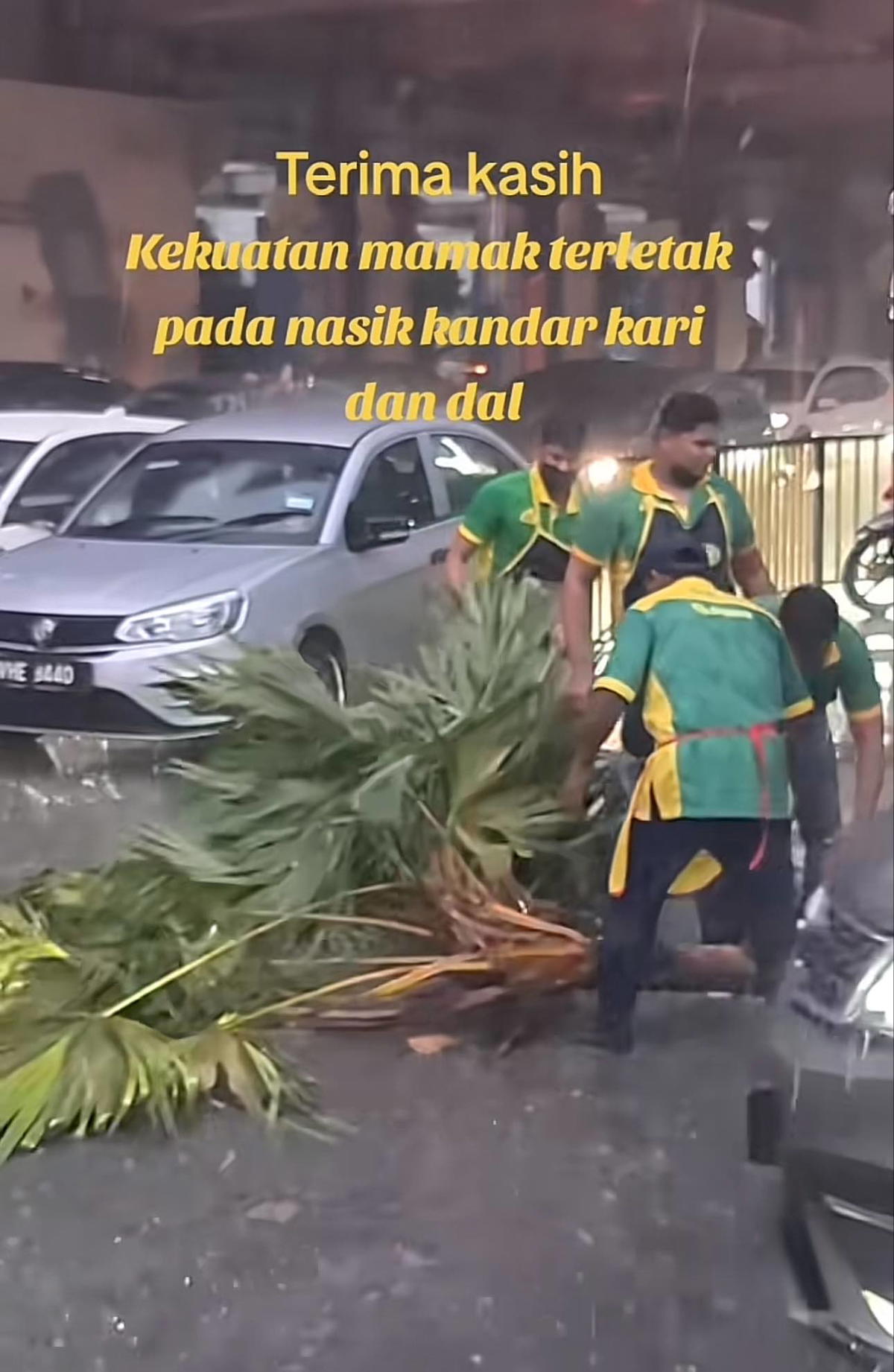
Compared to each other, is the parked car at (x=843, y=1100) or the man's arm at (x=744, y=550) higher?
the man's arm at (x=744, y=550)

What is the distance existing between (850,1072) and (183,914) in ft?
2.83

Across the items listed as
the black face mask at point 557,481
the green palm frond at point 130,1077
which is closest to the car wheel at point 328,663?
the black face mask at point 557,481

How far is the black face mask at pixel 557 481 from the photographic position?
215 centimetres

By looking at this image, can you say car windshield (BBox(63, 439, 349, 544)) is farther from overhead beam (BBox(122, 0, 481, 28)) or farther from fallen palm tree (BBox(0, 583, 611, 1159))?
overhead beam (BBox(122, 0, 481, 28))

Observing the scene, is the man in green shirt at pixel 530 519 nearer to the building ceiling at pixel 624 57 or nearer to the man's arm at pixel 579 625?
the man's arm at pixel 579 625

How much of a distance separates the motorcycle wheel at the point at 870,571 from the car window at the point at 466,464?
43 centimetres

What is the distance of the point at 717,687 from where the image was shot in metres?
2.14

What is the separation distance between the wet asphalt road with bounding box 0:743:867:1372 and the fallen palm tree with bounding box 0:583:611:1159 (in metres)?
0.07

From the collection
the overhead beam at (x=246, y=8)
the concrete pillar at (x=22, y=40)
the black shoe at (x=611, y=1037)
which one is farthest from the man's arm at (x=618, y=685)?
the concrete pillar at (x=22, y=40)

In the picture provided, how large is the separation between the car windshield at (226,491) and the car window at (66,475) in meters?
0.02

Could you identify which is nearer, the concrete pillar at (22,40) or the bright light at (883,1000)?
the bright light at (883,1000)

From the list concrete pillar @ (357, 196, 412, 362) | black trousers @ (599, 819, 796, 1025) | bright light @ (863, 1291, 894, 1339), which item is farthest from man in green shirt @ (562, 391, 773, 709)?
bright light @ (863, 1291, 894, 1339)

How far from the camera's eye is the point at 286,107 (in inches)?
83.9

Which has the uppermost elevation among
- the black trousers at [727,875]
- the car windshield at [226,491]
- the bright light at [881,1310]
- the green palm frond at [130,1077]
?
the car windshield at [226,491]
